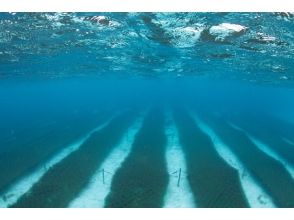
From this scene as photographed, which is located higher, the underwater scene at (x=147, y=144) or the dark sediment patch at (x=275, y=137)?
the underwater scene at (x=147, y=144)

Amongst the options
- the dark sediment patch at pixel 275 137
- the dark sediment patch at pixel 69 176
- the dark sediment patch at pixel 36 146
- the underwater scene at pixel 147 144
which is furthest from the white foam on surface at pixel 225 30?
the dark sediment patch at pixel 36 146

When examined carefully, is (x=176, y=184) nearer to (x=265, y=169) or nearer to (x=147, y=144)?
(x=265, y=169)

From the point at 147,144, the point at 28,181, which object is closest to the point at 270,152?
the point at 147,144

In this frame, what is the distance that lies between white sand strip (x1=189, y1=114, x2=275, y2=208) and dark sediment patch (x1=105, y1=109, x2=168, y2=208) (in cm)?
386

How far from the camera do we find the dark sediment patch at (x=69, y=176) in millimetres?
12617

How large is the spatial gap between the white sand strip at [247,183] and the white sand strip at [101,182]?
20.8ft

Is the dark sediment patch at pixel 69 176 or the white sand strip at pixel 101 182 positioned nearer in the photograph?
the dark sediment patch at pixel 69 176

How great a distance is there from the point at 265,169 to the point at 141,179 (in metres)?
7.29

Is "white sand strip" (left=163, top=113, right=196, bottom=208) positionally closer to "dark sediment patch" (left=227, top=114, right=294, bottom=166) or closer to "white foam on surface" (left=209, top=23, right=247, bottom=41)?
"dark sediment patch" (left=227, top=114, right=294, bottom=166)

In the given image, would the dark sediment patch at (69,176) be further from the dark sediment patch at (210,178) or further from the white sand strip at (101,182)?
the dark sediment patch at (210,178)

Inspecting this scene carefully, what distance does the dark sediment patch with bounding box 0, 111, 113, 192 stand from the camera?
15.9 m

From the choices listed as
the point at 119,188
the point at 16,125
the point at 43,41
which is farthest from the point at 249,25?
the point at 16,125
